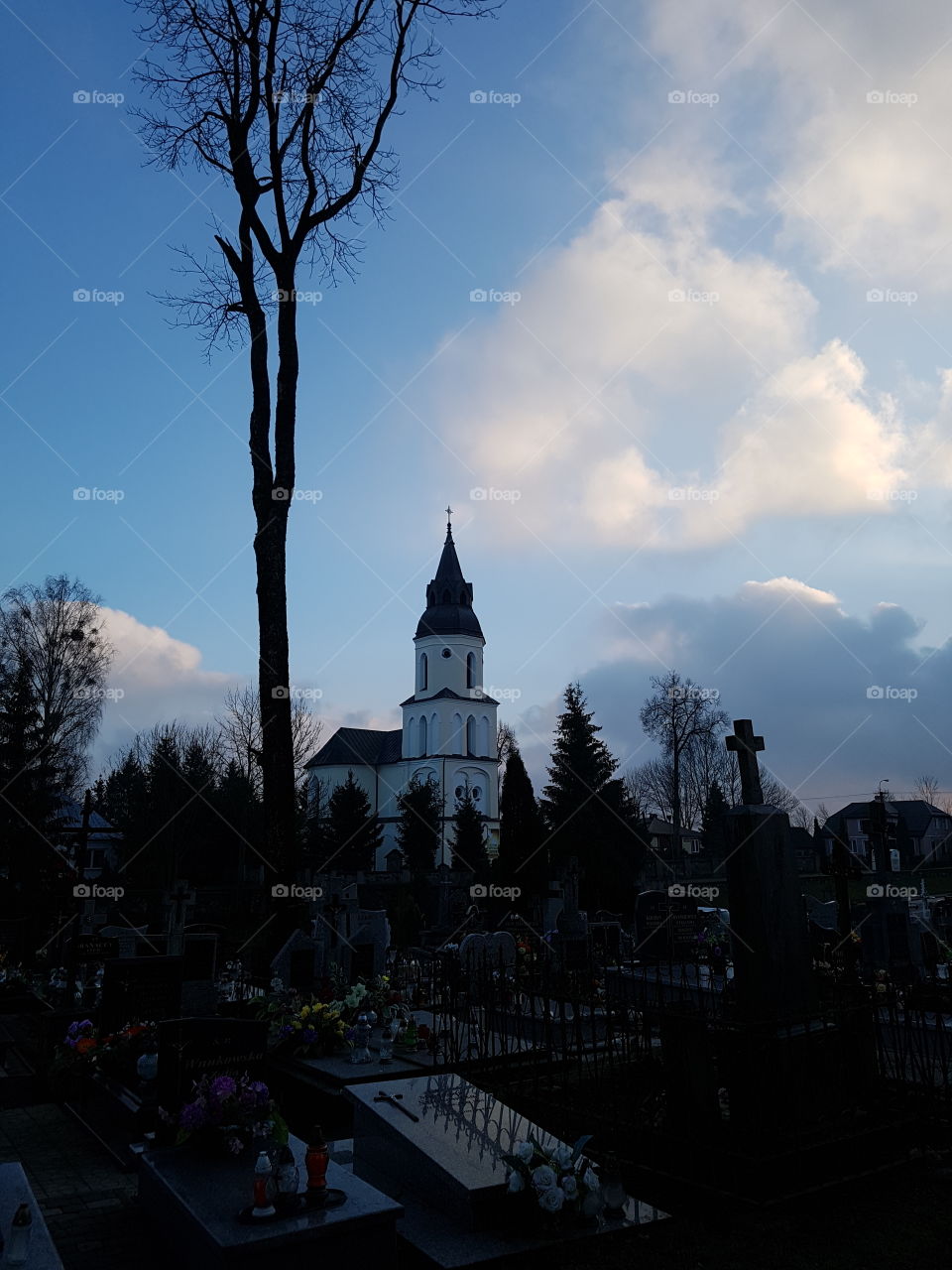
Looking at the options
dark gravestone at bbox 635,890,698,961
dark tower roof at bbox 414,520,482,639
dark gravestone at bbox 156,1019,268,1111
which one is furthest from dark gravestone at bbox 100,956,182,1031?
dark tower roof at bbox 414,520,482,639

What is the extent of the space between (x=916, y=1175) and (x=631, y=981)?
9082mm

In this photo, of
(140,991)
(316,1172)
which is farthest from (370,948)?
(316,1172)

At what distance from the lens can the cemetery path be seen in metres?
5.29

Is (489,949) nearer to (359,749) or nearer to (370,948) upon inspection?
(370,948)

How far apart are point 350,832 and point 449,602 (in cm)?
2993

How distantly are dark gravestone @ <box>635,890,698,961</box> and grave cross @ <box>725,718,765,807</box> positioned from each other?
8.86 metres

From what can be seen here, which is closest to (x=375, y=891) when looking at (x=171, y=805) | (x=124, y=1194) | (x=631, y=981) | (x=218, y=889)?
(x=218, y=889)

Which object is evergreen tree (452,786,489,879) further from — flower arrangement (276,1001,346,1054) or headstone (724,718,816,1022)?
headstone (724,718,816,1022)

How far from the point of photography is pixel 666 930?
17.0 metres

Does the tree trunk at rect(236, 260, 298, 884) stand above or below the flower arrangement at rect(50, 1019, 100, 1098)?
above

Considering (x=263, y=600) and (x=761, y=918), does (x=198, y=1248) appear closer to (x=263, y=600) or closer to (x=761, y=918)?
(x=761, y=918)

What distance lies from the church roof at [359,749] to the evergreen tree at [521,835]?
1481 inches

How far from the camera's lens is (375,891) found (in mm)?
39531

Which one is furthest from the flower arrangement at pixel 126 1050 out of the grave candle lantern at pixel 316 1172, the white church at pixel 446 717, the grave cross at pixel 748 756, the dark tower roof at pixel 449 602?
the dark tower roof at pixel 449 602
